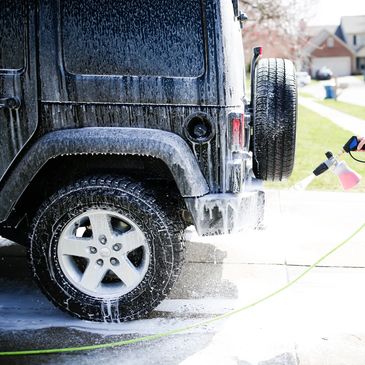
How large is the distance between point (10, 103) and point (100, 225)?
0.90 metres

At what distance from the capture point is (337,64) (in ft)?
301

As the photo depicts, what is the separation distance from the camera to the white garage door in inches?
3583

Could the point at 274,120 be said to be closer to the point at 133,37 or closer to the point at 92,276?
the point at 133,37

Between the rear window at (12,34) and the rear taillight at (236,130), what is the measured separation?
1299 mm

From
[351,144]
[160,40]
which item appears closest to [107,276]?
[160,40]

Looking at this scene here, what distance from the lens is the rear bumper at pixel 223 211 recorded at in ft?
11.3

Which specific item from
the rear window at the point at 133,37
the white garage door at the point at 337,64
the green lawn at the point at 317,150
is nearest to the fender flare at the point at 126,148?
the rear window at the point at 133,37

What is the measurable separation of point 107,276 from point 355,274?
1.96 m

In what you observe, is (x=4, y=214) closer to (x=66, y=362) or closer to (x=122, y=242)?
(x=122, y=242)

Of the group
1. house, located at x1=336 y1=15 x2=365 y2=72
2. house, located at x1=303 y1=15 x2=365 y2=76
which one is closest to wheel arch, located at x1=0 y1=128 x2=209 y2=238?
house, located at x1=303 y1=15 x2=365 y2=76

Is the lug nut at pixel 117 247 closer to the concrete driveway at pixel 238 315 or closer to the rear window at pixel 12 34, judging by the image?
the concrete driveway at pixel 238 315

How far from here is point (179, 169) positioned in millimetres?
3350

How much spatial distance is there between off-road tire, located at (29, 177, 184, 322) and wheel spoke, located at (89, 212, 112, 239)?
7 cm

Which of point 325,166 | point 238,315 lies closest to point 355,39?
point 325,166
